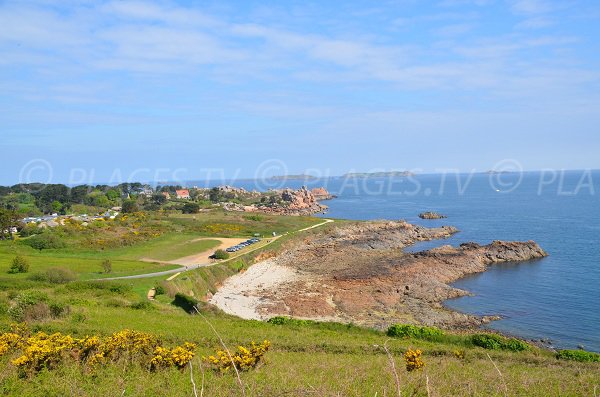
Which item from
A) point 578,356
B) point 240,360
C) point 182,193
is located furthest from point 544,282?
point 182,193

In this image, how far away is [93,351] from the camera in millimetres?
13445

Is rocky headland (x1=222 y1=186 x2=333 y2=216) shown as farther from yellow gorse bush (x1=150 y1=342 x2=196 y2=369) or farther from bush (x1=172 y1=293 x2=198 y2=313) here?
yellow gorse bush (x1=150 y1=342 x2=196 y2=369)

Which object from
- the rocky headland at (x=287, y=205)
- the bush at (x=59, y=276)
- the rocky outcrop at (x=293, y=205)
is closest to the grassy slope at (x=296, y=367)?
the bush at (x=59, y=276)

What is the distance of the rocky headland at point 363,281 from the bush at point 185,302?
3.91 metres

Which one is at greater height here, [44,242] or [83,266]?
[44,242]

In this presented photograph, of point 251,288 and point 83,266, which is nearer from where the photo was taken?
point 83,266

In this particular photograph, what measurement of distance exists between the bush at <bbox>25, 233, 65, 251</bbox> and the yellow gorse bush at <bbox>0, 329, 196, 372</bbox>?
41.2 meters

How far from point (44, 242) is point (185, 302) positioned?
89.4 feet

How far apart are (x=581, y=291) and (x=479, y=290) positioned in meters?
8.60

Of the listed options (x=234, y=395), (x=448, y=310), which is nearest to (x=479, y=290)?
(x=448, y=310)

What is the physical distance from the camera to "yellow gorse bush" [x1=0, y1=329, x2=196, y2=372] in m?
12.4

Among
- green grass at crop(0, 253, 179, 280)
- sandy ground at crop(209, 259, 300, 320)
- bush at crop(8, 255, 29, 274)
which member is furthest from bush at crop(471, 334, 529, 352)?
bush at crop(8, 255, 29, 274)

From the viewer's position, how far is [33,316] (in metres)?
22.2

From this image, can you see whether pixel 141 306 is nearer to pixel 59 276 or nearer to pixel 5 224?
pixel 59 276
